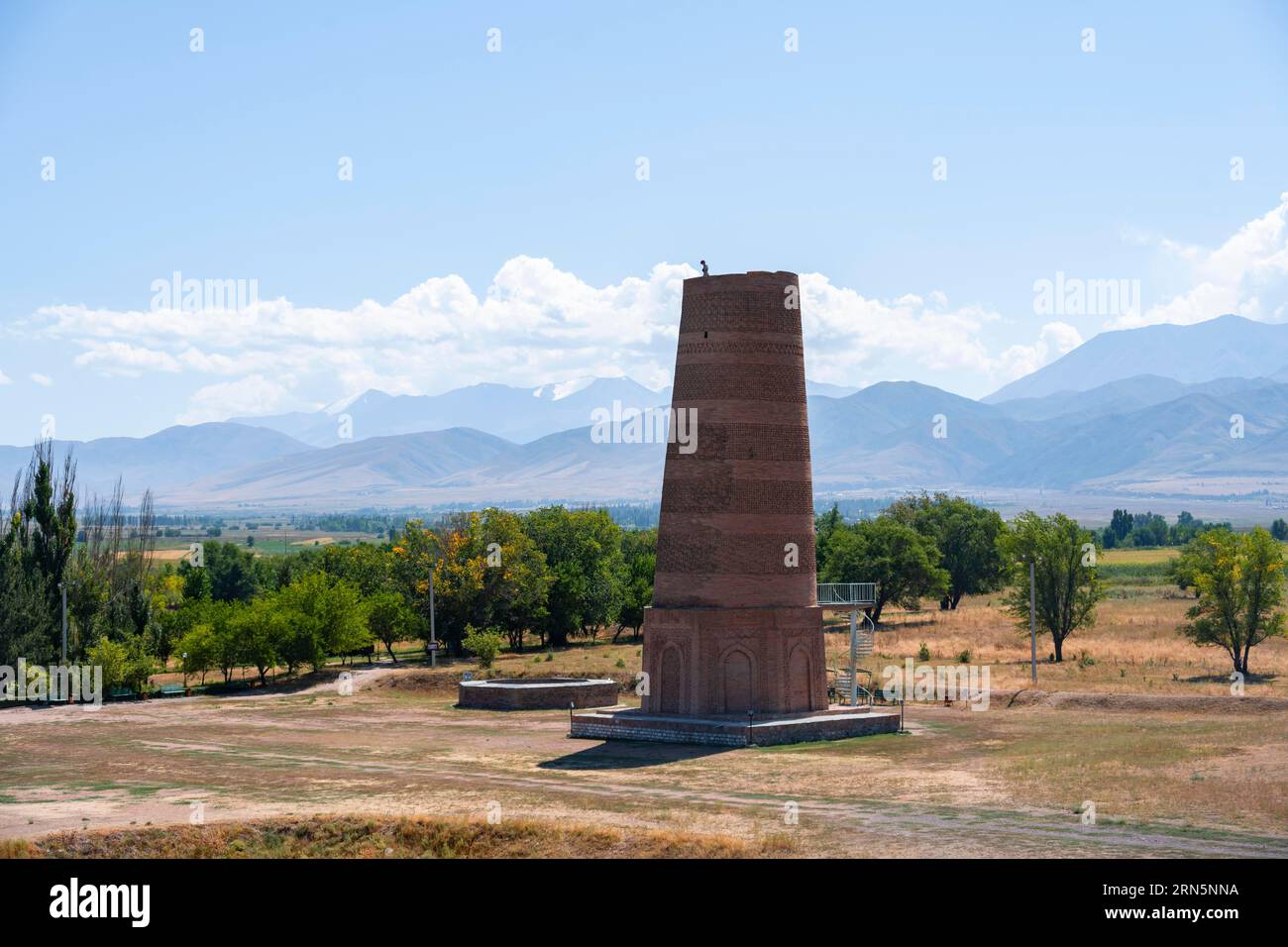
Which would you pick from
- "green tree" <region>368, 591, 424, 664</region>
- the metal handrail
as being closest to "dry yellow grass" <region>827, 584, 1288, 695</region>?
the metal handrail

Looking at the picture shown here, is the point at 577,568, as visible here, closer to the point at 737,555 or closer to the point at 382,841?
the point at 737,555

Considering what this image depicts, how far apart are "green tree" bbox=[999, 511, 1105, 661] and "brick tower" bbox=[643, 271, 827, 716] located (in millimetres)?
29501

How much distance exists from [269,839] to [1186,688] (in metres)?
37.2

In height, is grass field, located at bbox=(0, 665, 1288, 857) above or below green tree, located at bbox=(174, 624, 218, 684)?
below

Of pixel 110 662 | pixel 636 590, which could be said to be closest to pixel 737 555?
pixel 110 662

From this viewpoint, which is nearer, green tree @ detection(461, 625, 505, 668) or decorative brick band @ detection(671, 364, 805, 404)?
decorative brick band @ detection(671, 364, 805, 404)

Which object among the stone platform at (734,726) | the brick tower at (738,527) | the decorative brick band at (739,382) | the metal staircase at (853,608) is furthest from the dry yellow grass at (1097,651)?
the decorative brick band at (739,382)

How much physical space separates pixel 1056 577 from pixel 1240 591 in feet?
40.3

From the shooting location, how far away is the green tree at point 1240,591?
60.8 m

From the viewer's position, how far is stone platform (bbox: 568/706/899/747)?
42719 millimetres

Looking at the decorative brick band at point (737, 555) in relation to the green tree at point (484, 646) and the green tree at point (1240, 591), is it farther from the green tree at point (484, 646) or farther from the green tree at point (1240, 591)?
the green tree at point (1240, 591)

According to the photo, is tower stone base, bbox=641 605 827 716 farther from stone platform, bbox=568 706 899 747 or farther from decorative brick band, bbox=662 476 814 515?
decorative brick band, bbox=662 476 814 515
